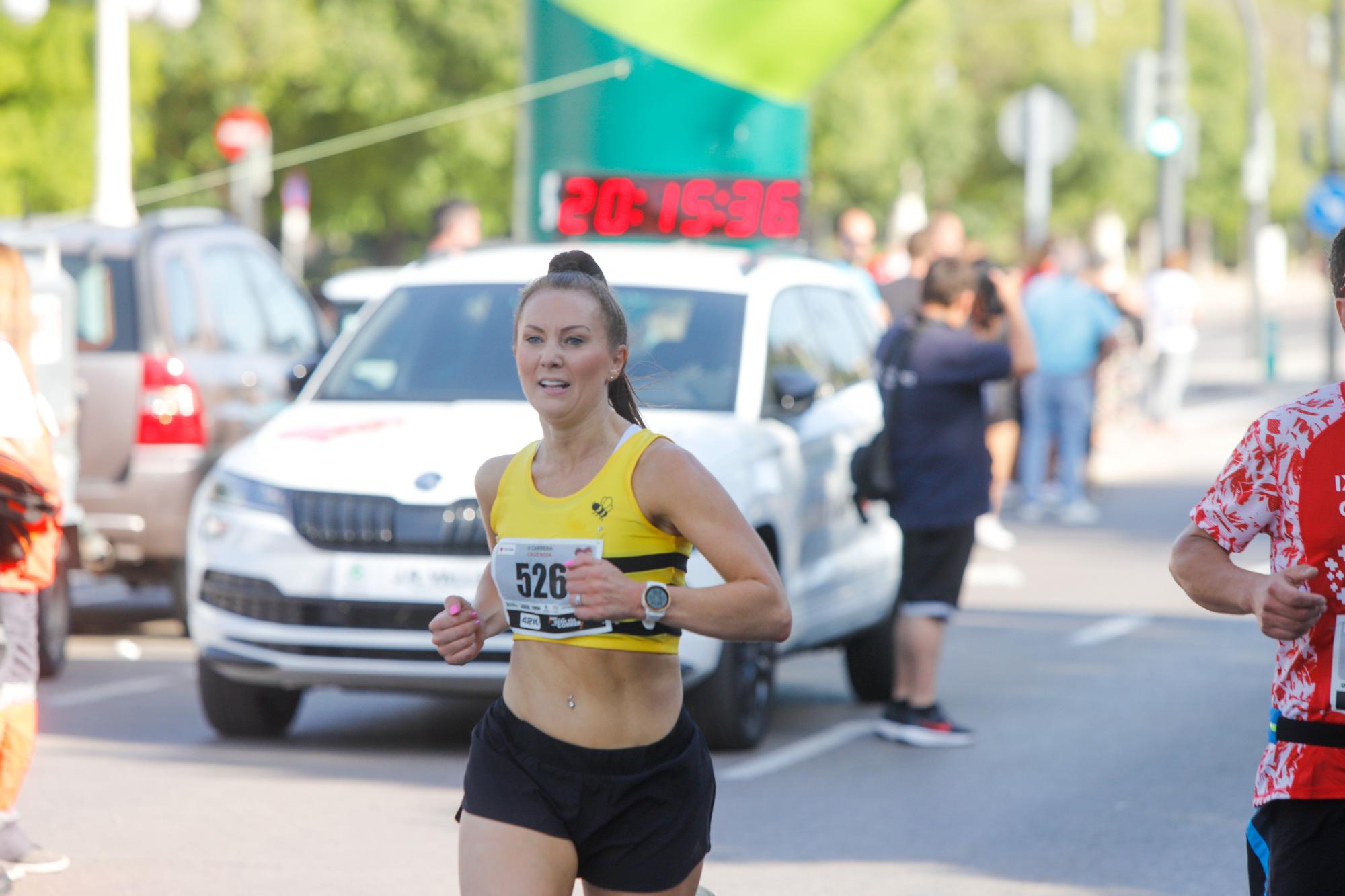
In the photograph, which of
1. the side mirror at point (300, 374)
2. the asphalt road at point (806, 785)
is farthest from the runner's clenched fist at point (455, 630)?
the side mirror at point (300, 374)

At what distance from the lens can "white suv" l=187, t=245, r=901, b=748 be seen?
8.15 meters

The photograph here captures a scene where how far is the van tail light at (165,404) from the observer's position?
11312mm

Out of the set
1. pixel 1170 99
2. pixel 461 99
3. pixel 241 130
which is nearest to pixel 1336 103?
pixel 1170 99

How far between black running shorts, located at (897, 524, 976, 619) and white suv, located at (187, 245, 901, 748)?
412mm

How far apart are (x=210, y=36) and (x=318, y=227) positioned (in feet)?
29.3

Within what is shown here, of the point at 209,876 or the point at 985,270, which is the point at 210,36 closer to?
the point at 985,270

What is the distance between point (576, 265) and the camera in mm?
4391

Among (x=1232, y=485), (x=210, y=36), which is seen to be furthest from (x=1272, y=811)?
(x=210, y=36)

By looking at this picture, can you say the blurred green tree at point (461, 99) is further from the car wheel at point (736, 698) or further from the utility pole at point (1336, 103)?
the car wheel at point (736, 698)

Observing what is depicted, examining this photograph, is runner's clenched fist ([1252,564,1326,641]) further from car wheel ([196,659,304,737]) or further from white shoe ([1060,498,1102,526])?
white shoe ([1060,498,1102,526])

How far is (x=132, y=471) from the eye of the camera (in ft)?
37.2

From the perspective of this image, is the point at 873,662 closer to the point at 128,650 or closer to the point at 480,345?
the point at 480,345

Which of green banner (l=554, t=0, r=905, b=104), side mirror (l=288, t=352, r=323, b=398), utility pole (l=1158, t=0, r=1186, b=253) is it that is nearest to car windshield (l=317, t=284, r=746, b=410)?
side mirror (l=288, t=352, r=323, b=398)

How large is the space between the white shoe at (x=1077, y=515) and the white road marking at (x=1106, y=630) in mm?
5052
